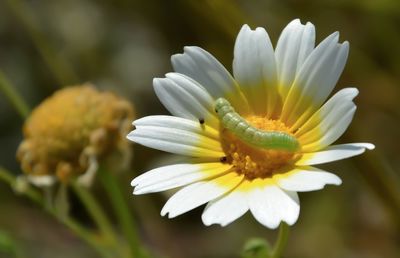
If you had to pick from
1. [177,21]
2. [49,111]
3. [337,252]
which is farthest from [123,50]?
[49,111]

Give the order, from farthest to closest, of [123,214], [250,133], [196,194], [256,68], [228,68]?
[228,68] → [123,214] → [256,68] → [250,133] → [196,194]

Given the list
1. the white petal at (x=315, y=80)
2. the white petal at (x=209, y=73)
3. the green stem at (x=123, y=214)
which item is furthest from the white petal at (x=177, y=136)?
the green stem at (x=123, y=214)

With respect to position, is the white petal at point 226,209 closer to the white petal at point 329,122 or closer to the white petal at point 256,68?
the white petal at point 329,122

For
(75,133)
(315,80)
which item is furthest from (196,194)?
(75,133)

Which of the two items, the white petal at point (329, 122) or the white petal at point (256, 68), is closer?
the white petal at point (329, 122)

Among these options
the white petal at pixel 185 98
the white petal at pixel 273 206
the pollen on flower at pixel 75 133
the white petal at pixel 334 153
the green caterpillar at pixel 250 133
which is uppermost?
the pollen on flower at pixel 75 133

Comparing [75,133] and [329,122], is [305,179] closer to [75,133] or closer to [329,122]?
[329,122]
